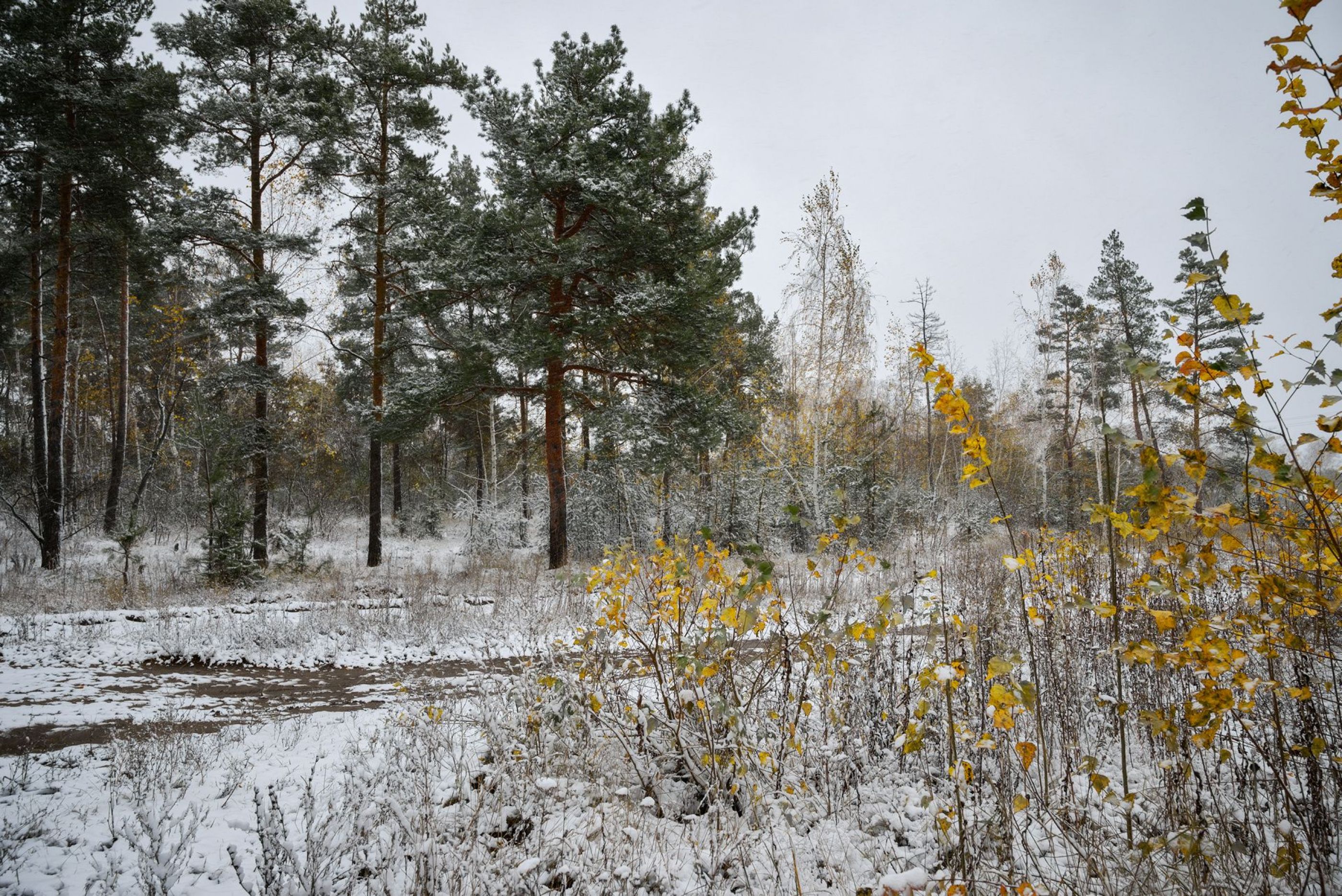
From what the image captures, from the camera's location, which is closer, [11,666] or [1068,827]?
[1068,827]

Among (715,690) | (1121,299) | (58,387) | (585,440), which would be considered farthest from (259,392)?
(1121,299)

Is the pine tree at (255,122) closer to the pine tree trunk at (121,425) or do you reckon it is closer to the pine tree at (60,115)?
the pine tree at (60,115)

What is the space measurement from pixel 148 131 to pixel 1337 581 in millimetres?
16650

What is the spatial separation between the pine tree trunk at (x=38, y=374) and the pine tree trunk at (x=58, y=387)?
0.22 ft

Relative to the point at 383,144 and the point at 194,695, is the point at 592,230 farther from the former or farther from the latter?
the point at 194,695

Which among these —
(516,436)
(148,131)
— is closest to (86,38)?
(148,131)

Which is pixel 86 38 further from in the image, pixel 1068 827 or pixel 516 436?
pixel 1068 827

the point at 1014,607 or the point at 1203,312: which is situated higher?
the point at 1203,312

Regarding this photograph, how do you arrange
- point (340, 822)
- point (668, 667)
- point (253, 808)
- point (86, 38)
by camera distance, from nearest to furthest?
point (340, 822) → point (253, 808) → point (668, 667) → point (86, 38)

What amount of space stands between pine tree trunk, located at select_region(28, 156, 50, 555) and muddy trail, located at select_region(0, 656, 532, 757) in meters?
7.87

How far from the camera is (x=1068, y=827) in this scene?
2062mm

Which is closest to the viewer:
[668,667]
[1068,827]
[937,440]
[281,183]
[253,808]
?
[1068,827]

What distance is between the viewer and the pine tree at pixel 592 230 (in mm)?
10156

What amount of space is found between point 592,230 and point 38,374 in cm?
1082
